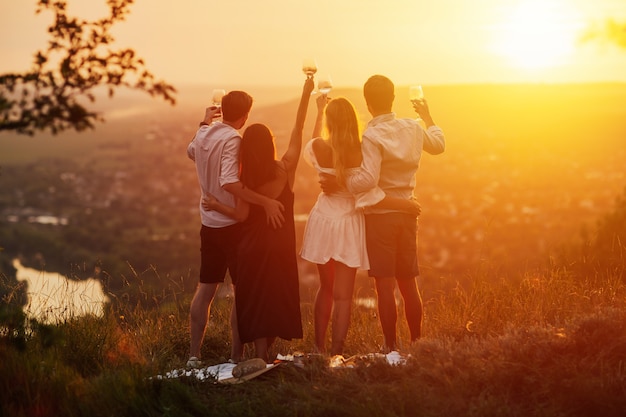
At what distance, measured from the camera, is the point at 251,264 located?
5.77m

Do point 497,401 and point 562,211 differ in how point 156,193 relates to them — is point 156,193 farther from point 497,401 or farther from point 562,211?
point 497,401

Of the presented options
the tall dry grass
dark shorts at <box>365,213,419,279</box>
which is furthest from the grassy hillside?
dark shorts at <box>365,213,419,279</box>

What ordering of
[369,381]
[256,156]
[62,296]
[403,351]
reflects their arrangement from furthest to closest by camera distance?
[62,296]
[256,156]
[403,351]
[369,381]

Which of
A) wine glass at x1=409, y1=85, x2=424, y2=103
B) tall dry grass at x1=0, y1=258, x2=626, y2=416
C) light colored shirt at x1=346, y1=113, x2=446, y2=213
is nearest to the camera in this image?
tall dry grass at x1=0, y1=258, x2=626, y2=416

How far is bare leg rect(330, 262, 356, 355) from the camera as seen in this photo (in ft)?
18.7

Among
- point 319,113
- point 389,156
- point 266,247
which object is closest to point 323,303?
point 266,247

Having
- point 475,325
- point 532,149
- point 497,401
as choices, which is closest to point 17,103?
point 497,401

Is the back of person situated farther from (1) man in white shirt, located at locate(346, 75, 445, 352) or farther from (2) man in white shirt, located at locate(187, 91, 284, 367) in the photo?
(2) man in white shirt, located at locate(187, 91, 284, 367)

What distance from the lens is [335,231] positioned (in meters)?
5.69

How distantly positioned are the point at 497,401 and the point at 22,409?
2.67 meters

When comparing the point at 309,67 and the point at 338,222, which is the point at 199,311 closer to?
the point at 338,222

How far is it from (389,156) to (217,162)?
1.20 metres

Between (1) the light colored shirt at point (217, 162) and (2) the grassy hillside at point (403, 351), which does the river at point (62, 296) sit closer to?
(2) the grassy hillside at point (403, 351)

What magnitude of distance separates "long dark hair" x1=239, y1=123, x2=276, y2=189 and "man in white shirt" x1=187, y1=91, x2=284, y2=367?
0.18 feet
